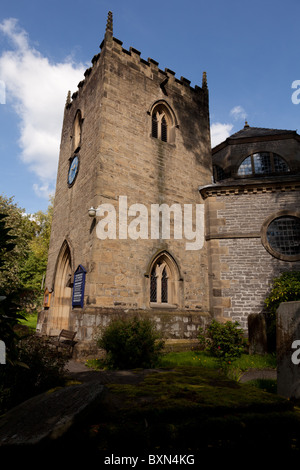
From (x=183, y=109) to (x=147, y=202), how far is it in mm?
5858

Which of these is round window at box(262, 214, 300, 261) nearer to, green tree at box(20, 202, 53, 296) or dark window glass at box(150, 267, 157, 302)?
dark window glass at box(150, 267, 157, 302)

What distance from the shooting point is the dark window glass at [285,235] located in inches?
474

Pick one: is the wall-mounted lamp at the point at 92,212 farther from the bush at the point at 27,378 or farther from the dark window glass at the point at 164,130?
the bush at the point at 27,378

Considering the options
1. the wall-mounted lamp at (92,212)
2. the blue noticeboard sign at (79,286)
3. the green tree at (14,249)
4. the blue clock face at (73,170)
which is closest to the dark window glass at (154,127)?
the blue clock face at (73,170)

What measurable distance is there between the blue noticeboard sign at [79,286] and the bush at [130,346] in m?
2.41

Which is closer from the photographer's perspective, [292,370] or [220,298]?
[292,370]

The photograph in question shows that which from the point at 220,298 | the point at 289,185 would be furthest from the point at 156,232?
the point at 289,185

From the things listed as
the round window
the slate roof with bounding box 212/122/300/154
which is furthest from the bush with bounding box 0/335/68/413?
the slate roof with bounding box 212/122/300/154

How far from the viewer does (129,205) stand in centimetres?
1104

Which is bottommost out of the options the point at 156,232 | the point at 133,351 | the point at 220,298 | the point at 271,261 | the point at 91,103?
the point at 133,351

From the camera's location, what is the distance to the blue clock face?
42.5 feet

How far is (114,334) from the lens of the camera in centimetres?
744
